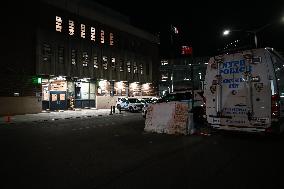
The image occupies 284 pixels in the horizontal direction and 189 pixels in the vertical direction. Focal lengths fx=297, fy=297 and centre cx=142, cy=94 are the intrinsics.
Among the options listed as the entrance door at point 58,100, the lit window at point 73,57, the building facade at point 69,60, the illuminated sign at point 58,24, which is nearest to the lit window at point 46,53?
the building facade at point 69,60

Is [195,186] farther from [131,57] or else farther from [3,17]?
[131,57]

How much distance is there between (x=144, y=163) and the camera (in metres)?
7.26

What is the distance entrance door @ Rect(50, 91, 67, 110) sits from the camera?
32.4 metres

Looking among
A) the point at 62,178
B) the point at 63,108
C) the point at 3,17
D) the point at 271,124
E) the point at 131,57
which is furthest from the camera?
the point at 131,57

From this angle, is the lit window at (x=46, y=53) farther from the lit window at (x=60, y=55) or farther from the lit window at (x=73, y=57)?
the lit window at (x=73, y=57)

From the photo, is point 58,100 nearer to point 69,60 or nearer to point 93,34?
point 69,60

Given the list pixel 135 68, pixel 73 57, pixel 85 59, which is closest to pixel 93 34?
pixel 85 59

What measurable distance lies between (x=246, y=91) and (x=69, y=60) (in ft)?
81.9

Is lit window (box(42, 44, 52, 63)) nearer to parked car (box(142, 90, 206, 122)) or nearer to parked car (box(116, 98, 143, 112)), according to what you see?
parked car (box(116, 98, 143, 112))

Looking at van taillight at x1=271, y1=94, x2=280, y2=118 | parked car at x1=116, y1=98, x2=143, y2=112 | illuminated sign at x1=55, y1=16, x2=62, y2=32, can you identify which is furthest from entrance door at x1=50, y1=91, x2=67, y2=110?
van taillight at x1=271, y1=94, x2=280, y2=118

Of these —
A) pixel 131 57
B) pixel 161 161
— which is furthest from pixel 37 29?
pixel 161 161

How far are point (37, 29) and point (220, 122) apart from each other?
23.4 metres

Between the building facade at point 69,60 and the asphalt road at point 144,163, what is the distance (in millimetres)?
17773

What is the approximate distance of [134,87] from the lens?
4425 centimetres
